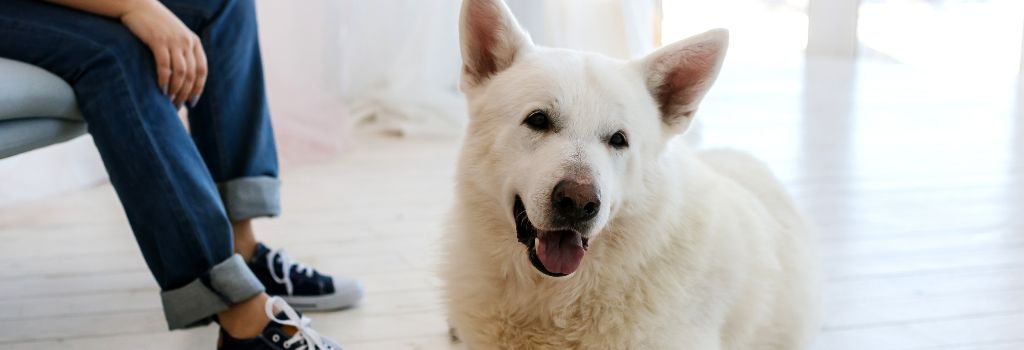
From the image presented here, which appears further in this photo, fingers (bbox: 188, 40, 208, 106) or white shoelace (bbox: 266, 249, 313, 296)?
white shoelace (bbox: 266, 249, 313, 296)

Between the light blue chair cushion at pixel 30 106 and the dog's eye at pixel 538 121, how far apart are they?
89 centimetres

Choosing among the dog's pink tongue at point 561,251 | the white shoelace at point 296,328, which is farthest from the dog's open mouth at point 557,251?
the white shoelace at point 296,328

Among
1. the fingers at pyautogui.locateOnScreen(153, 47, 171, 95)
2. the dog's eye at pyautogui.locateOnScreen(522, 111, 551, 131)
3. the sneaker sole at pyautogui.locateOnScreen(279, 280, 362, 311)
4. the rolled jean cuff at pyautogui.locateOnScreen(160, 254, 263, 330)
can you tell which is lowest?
the sneaker sole at pyautogui.locateOnScreen(279, 280, 362, 311)

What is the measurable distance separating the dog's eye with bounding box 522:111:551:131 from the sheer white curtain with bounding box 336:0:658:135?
2757 mm

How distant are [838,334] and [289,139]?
2.49 meters

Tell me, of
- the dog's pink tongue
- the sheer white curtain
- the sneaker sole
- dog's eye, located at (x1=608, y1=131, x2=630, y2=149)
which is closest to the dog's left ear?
dog's eye, located at (x1=608, y1=131, x2=630, y2=149)

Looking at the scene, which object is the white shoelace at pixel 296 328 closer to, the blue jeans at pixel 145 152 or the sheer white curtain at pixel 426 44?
the blue jeans at pixel 145 152

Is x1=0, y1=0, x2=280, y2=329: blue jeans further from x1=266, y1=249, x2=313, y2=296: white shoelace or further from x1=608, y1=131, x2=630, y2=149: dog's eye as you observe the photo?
x1=608, y1=131, x2=630, y2=149: dog's eye

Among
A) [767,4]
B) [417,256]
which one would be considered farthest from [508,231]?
[767,4]

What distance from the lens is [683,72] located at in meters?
1.60

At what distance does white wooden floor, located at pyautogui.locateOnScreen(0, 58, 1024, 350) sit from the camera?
2117 millimetres

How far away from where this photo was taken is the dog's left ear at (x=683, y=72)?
1551 mm

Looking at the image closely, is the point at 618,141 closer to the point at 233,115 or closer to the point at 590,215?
the point at 590,215

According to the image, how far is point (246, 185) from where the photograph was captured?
2135mm
